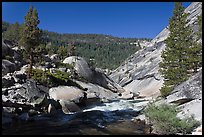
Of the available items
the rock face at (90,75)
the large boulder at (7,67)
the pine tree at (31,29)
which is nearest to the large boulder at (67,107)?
the pine tree at (31,29)

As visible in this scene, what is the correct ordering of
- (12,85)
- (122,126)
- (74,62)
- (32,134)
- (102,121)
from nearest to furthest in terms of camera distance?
(32,134)
(122,126)
(102,121)
(12,85)
(74,62)

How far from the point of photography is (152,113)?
64.6 ft

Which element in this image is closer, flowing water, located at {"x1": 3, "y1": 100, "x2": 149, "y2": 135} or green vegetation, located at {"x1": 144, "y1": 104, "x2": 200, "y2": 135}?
green vegetation, located at {"x1": 144, "y1": 104, "x2": 200, "y2": 135}

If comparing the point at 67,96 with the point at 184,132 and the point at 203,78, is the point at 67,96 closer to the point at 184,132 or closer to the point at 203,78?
the point at 203,78

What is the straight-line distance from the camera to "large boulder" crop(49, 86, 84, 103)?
114 ft

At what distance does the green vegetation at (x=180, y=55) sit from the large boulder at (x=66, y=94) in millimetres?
10255

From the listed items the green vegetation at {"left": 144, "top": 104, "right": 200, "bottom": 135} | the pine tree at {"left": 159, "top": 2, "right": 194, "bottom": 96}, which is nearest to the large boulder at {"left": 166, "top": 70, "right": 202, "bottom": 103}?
the green vegetation at {"left": 144, "top": 104, "right": 200, "bottom": 135}

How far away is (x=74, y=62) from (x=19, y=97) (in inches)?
1179

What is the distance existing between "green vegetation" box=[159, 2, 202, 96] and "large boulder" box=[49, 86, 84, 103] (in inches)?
404

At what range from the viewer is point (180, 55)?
34.2 metres

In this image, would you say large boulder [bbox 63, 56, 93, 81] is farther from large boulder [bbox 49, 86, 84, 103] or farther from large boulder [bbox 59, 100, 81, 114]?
large boulder [bbox 59, 100, 81, 114]

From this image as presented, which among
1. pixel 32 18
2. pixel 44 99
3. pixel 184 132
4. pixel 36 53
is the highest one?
pixel 32 18

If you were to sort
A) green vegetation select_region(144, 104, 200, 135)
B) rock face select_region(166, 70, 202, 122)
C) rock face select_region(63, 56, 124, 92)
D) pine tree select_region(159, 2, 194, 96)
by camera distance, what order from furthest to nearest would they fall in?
rock face select_region(63, 56, 124, 92), pine tree select_region(159, 2, 194, 96), rock face select_region(166, 70, 202, 122), green vegetation select_region(144, 104, 200, 135)

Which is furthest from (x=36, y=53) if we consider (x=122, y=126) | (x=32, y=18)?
(x=122, y=126)
